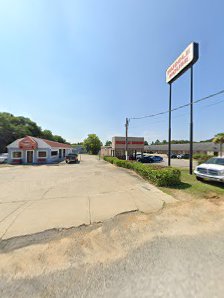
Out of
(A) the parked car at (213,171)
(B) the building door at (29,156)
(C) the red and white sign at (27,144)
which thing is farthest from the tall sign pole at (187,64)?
(B) the building door at (29,156)

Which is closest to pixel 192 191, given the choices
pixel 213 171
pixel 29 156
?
pixel 213 171

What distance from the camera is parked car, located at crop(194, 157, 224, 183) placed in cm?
914

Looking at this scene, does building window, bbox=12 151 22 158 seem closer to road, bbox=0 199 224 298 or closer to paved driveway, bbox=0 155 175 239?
paved driveway, bbox=0 155 175 239

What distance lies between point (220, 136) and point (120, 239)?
31475 mm

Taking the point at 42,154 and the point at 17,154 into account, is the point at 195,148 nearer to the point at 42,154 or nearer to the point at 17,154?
the point at 42,154

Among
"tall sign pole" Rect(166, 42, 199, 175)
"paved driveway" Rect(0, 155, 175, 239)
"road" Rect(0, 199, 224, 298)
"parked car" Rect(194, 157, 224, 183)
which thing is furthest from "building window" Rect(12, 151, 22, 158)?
"parked car" Rect(194, 157, 224, 183)

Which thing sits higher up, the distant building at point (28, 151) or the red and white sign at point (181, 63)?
the red and white sign at point (181, 63)

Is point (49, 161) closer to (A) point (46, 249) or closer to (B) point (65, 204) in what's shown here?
(B) point (65, 204)

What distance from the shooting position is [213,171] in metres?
9.49

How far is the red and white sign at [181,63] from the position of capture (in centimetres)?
1283

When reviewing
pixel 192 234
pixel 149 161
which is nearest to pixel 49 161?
pixel 149 161

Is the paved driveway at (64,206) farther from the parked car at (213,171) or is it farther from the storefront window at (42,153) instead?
the storefront window at (42,153)

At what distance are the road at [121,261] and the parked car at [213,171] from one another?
5.16 meters

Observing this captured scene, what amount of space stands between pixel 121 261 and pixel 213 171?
8.63m
